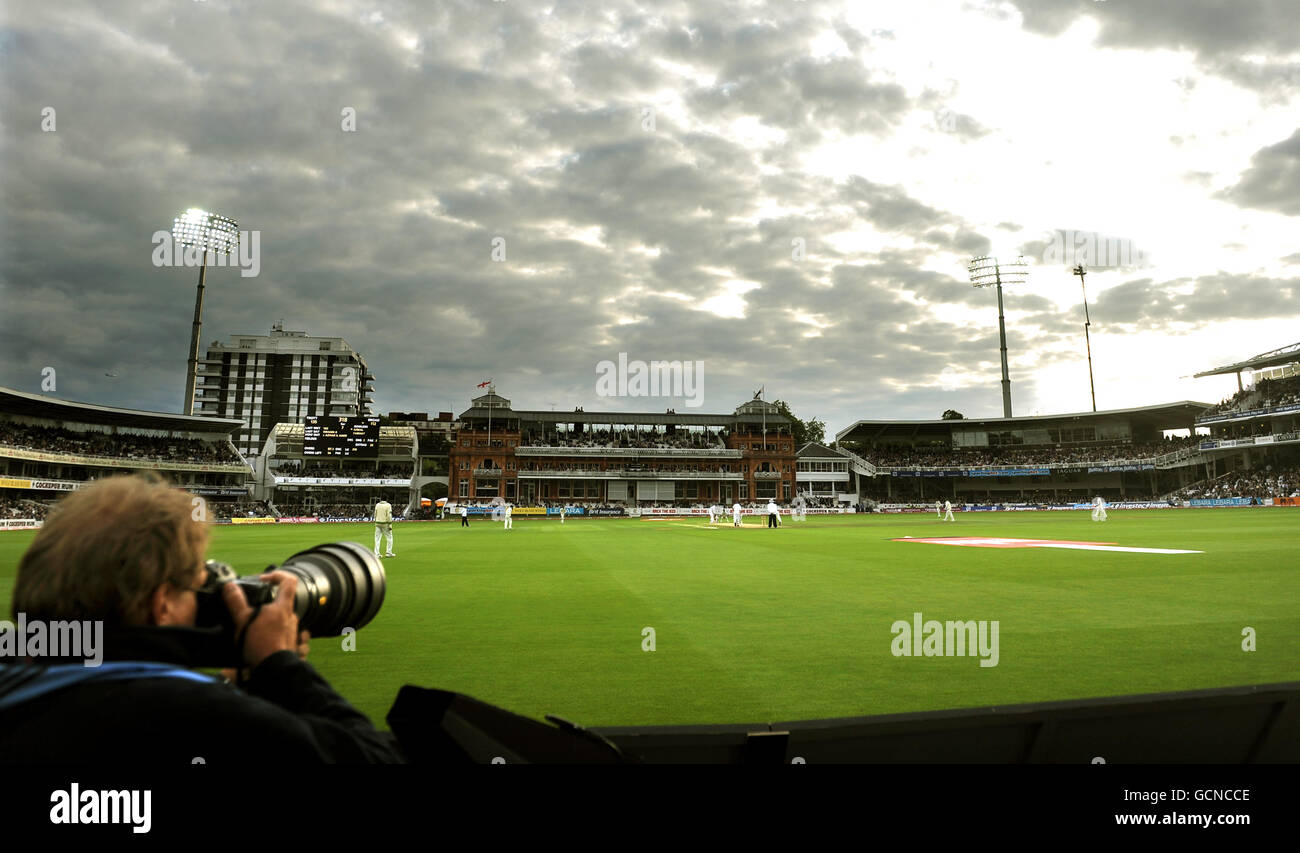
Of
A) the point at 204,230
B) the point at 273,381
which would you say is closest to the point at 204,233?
the point at 204,230

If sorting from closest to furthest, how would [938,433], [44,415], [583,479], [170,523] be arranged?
[170,523] < [44,415] < [583,479] < [938,433]

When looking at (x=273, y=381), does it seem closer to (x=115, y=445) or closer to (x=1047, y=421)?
(x=115, y=445)

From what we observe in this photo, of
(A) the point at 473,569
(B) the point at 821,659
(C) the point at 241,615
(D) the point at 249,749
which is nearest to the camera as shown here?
(D) the point at 249,749

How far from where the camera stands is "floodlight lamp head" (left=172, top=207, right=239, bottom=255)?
51.7 metres

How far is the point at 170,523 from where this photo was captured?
5.70 ft

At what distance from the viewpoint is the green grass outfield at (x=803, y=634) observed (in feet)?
17.9

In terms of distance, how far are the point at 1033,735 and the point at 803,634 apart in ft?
17.5

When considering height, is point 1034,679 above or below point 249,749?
below

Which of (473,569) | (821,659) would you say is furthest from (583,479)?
(821,659)

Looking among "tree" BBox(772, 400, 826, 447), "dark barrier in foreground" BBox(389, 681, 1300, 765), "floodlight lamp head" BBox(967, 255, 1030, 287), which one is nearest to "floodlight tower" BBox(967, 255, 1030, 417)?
"floodlight lamp head" BBox(967, 255, 1030, 287)

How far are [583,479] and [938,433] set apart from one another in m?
46.2
